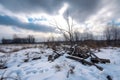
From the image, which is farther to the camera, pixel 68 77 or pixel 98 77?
pixel 98 77

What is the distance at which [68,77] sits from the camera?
4.64m

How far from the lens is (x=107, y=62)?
7.12 m

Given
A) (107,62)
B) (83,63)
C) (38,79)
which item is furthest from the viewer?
(107,62)

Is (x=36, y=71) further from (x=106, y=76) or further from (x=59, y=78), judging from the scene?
(x=106, y=76)

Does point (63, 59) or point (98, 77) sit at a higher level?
point (63, 59)

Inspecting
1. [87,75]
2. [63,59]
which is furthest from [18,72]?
[87,75]

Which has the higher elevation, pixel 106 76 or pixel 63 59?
pixel 63 59

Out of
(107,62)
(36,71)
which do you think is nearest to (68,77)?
(36,71)

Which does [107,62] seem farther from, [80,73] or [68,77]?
[68,77]

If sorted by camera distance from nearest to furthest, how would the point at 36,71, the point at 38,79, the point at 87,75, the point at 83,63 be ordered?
the point at 38,79, the point at 87,75, the point at 36,71, the point at 83,63

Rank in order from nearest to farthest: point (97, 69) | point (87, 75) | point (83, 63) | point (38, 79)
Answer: point (38, 79)
point (87, 75)
point (97, 69)
point (83, 63)

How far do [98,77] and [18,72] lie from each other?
3381mm

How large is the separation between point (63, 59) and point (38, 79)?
2509 millimetres

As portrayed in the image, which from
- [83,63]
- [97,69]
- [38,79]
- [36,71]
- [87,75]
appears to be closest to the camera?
[38,79]
